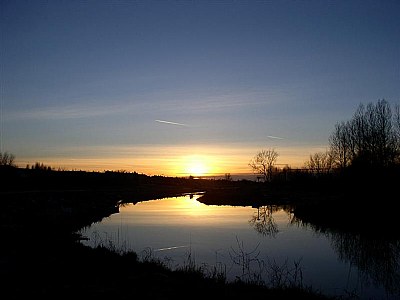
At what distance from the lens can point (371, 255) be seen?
17.3 m

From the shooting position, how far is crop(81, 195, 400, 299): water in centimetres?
1267

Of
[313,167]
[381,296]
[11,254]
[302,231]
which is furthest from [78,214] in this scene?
[313,167]

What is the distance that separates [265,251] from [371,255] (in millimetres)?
4659

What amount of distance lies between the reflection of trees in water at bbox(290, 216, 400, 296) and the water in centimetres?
3

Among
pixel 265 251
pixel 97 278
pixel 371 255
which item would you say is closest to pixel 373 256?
pixel 371 255

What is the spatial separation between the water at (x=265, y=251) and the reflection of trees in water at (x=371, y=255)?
0.03 m

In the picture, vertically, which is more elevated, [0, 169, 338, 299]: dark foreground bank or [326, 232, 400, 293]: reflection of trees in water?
[0, 169, 338, 299]: dark foreground bank

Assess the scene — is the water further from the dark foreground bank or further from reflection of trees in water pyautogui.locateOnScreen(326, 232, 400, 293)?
the dark foreground bank

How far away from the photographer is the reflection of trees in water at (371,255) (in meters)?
13.2

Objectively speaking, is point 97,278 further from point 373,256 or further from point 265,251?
point 373,256

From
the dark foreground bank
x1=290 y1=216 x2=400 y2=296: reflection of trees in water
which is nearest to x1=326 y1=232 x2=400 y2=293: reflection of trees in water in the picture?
x1=290 y1=216 x2=400 y2=296: reflection of trees in water

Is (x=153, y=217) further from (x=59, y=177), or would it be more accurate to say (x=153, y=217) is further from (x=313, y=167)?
(x=313, y=167)

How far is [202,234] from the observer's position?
908 inches

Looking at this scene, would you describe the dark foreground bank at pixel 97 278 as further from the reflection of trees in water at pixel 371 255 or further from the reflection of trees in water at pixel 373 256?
the reflection of trees in water at pixel 373 256
